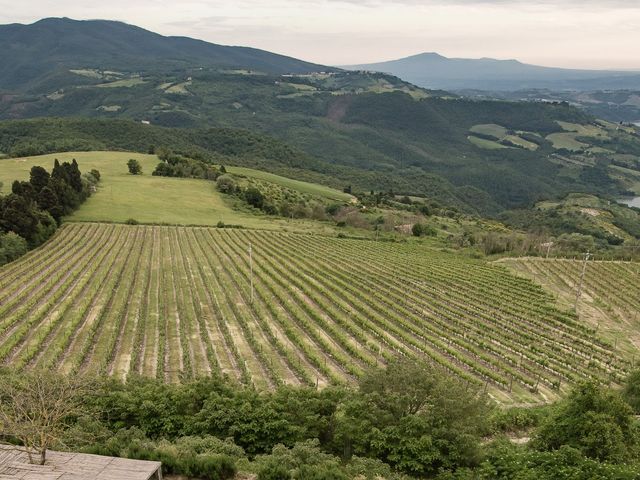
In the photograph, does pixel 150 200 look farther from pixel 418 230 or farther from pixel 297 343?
pixel 297 343

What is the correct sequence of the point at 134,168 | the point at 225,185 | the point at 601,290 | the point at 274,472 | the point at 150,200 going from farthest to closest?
1. the point at 134,168
2. the point at 225,185
3. the point at 150,200
4. the point at 601,290
5. the point at 274,472

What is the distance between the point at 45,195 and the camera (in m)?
71.7

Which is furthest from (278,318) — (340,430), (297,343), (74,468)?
(74,468)

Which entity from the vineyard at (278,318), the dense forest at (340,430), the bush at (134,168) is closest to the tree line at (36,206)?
the vineyard at (278,318)

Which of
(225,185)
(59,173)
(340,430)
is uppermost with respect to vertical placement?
(59,173)

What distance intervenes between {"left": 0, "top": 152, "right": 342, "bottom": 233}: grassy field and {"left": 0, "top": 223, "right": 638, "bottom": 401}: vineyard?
1523cm

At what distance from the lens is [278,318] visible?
4184cm

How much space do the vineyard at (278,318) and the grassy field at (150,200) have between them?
50.0 ft

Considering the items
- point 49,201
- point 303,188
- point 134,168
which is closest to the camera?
point 49,201

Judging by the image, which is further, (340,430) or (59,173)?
(59,173)

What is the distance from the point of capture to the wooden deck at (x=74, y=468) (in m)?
15.2

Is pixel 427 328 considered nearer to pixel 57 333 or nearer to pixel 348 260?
pixel 348 260

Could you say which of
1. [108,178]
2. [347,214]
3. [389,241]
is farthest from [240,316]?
[108,178]

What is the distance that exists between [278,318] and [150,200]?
60280 millimetres
